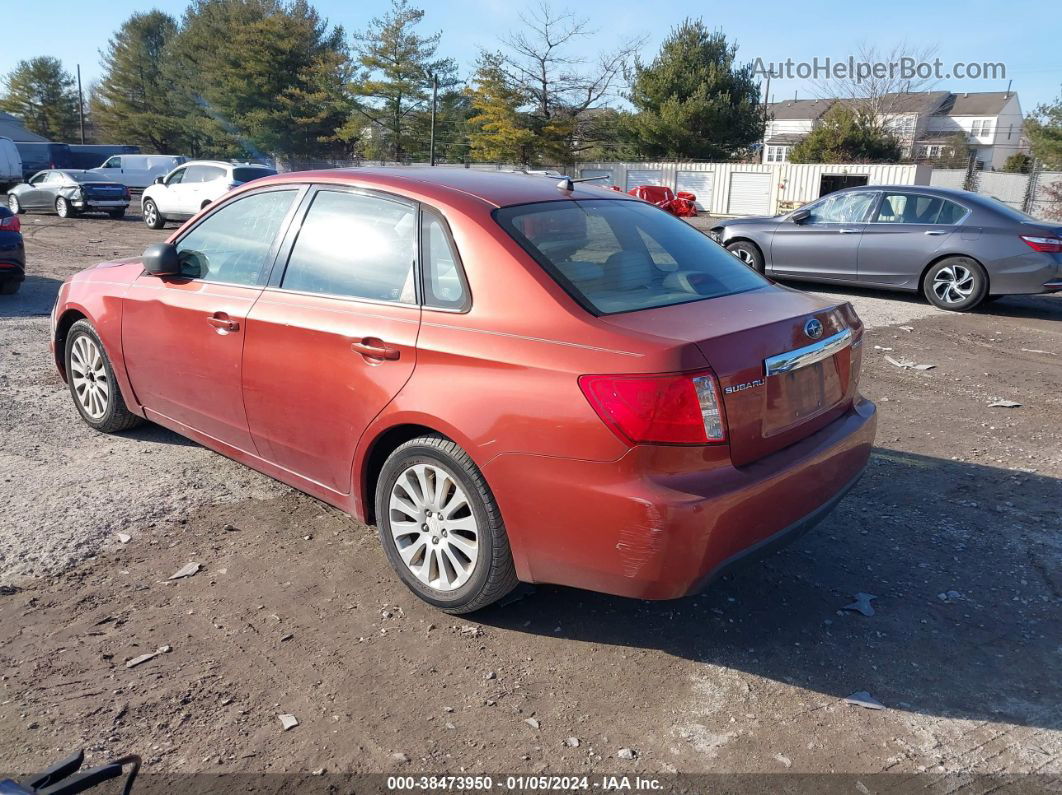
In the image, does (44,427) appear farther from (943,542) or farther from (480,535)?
(943,542)

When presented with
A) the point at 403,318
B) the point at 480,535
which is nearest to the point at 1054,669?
the point at 480,535

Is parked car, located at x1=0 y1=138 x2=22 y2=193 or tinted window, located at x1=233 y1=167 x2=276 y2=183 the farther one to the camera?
parked car, located at x1=0 y1=138 x2=22 y2=193

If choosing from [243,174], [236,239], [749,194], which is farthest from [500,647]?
[749,194]

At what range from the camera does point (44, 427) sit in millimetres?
5539

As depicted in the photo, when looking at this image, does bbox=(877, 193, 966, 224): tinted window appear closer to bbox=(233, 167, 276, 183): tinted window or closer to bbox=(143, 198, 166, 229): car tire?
bbox=(233, 167, 276, 183): tinted window

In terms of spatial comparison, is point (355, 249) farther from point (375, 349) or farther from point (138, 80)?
point (138, 80)

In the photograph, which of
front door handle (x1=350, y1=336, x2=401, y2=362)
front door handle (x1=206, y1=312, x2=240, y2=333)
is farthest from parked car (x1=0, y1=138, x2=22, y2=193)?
front door handle (x1=350, y1=336, x2=401, y2=362)

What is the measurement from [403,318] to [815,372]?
1650 millimetres

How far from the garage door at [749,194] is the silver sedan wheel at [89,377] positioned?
1414 inches

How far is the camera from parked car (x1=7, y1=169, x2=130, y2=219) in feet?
77.4

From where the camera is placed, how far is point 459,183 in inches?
146

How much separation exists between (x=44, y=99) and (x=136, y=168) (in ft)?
151

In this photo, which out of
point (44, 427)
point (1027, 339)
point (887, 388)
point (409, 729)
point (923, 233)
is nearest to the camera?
point (409, 729)

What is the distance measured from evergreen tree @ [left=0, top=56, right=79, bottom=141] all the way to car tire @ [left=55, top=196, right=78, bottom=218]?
56807 mm
